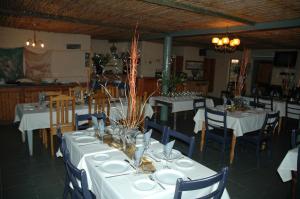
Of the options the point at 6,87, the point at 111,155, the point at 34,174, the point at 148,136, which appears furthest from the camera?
the point at 6,87

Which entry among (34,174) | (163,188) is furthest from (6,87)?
(163,188)

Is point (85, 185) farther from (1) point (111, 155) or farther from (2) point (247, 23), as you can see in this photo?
(2) point (247, 23)

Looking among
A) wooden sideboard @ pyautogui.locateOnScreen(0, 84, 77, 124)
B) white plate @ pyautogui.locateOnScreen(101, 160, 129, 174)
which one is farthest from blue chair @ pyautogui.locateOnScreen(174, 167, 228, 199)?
wooden sideboard @ pyautogui.locateOnScreen(0, 84, 77, 124)

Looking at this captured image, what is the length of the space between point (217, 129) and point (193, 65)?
7352 mm

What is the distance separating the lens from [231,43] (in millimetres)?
4594

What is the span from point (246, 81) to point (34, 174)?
33.3 feet

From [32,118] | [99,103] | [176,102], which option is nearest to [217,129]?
[176,102]

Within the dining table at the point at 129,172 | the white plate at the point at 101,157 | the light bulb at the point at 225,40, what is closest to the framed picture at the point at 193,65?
the light bulb at the point at 225,40

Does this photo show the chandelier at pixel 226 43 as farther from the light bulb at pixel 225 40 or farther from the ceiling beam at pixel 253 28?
the ceiling beam at pixel 253 28

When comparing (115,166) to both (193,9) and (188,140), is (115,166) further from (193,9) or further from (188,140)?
(193,9)

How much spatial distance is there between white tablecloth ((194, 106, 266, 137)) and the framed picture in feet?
22.0

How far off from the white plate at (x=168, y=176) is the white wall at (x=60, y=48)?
673cm

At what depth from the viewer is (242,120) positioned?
12.9ft

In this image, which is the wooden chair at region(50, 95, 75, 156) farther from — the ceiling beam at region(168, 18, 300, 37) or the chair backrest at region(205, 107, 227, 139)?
the ceiling beam at region(168, 18, 300, 37)
